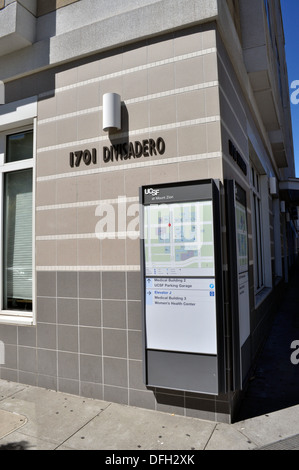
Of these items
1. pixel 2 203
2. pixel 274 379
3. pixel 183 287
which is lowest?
pixel 274 379

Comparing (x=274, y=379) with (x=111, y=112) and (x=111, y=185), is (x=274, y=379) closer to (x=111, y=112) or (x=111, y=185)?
(x=111, y=185)

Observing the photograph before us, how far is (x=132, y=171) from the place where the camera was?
4117 mm

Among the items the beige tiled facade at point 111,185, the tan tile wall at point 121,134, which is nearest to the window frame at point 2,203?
the beige tiled facade at point 111,185

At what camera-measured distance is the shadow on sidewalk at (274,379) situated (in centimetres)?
397

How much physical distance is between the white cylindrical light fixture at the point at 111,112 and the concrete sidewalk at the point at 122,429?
3.37m

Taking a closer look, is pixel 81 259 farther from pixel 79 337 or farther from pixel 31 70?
pixel 31 70

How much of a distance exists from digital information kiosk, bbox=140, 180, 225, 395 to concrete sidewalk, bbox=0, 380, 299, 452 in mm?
376

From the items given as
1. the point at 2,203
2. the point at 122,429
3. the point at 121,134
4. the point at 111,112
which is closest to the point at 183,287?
the point at 122,429

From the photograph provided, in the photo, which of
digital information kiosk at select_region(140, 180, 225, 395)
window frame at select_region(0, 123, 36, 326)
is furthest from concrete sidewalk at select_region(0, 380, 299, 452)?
window frame at select_region(0, 123, 36, 326)

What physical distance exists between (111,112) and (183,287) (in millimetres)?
2281

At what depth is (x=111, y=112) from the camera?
4.11 m

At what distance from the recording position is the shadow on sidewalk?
3.97 meters

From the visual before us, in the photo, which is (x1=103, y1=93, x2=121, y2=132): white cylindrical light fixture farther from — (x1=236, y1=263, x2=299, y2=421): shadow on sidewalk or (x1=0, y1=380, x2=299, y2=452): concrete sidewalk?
(x1=236, y1=263, x2=299, y2=421): shadow on sidewalk

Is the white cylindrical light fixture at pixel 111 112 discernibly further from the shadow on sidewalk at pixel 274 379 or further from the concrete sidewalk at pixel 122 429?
the shadow on sidewalk at pixel 274 379
